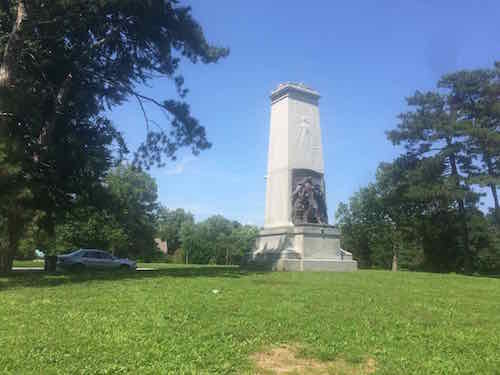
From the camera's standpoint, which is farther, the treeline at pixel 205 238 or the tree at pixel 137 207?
the treeline at pixel 205 238

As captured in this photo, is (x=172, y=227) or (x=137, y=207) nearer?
(x=137, y=207)

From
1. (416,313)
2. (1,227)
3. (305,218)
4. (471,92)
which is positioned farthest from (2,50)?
(471,92)

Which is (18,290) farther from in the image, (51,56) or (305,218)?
(305,218)

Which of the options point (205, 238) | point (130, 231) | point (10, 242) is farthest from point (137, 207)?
point (10, 242)

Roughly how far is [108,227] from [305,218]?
78.5 feet

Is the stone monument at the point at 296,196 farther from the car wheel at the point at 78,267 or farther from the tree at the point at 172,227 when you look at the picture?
the tree at the point at 172,227

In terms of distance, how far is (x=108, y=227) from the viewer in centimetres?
3659

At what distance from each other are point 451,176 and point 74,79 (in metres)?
23.4

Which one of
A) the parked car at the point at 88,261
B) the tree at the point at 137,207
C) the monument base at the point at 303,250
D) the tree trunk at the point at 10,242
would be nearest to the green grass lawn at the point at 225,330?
the tree trunk at the point at 10,242

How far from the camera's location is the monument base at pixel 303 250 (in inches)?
679

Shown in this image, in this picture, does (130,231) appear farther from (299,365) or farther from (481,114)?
(299,365)

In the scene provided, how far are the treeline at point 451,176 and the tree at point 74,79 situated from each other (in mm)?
17896

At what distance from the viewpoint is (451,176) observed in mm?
26594

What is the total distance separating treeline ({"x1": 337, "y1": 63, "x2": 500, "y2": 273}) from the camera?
25.7 meters
